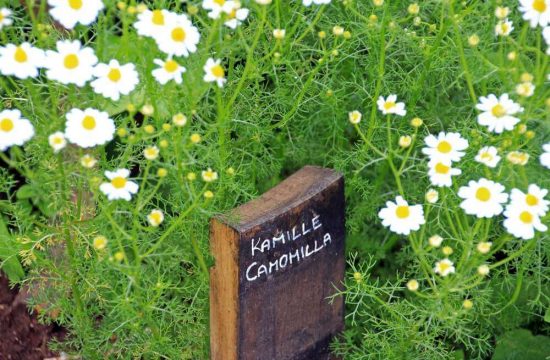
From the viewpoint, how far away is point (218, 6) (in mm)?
1557

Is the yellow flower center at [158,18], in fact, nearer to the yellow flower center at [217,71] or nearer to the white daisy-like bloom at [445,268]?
the yellow flower center at [217,71]

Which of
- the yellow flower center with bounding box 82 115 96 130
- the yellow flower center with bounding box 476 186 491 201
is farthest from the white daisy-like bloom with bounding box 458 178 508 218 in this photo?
the yellow flower center with bounding box 82 115 96 130

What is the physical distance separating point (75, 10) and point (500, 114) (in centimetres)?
92

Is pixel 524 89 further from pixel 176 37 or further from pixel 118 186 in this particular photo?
pixel 118 186

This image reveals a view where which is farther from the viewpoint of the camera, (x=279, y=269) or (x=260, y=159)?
(x=260, y=159)

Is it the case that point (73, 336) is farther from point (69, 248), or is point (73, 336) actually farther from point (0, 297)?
point (69, 248)

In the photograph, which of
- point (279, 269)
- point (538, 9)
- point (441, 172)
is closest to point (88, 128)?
point (279, 269)

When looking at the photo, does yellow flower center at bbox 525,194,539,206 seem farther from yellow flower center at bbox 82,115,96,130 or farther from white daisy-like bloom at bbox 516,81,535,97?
yellow flower center at bbox 82,115,96,130

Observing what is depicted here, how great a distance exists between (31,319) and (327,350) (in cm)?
104

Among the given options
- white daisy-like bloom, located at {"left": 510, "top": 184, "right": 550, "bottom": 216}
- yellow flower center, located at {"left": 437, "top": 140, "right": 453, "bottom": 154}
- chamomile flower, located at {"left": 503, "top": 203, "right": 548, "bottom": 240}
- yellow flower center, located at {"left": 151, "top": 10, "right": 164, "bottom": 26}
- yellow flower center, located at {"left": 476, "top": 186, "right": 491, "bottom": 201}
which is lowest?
chamomile flower, located at {"left": 503, "top": 203, "right": 548, "bottom": 240}

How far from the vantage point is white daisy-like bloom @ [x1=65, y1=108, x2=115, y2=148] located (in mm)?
1509

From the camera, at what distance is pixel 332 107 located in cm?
210

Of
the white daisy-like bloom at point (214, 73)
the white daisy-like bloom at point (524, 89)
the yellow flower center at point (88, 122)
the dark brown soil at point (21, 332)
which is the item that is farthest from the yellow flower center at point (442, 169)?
the dark brown soil at point (21, 332)

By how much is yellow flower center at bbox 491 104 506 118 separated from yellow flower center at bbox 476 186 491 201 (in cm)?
16
